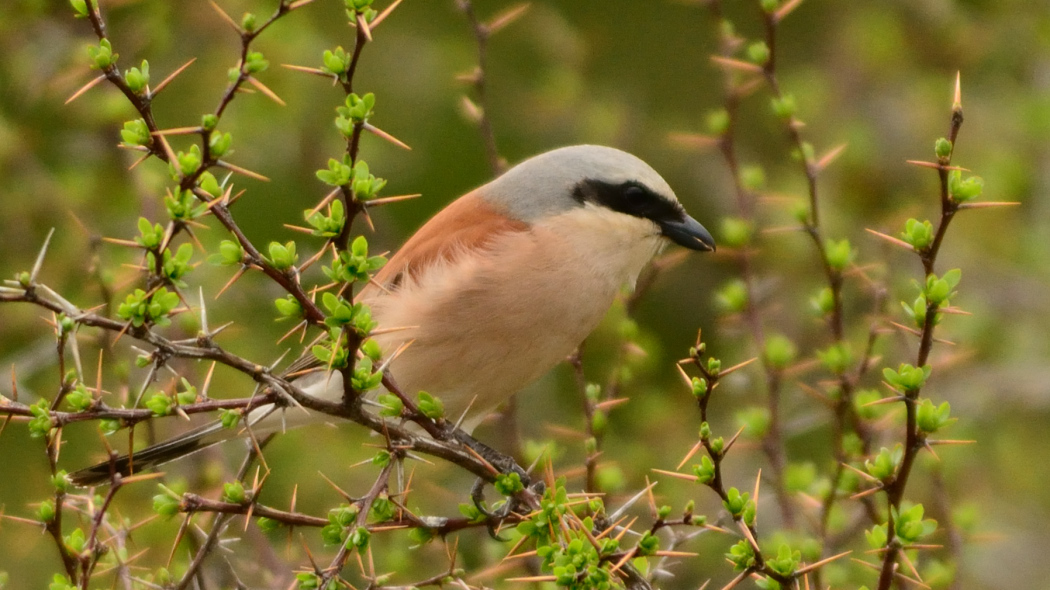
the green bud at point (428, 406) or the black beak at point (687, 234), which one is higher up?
the green bud at point (428, 406)

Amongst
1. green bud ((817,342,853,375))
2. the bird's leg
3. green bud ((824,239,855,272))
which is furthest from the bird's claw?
green bud ((824,239,855,272))

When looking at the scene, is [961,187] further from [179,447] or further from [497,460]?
[179,447]

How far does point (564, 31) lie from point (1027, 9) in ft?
8.84

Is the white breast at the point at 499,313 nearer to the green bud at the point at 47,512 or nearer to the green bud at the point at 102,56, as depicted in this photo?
the green bud at the point at 47,512

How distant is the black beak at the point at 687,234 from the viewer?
3607 mm

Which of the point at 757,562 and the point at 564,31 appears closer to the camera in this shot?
the point at 757,562

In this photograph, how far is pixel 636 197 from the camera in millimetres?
3648

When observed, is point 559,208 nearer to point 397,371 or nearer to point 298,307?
point 397,371

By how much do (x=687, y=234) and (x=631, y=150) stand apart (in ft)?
10.7

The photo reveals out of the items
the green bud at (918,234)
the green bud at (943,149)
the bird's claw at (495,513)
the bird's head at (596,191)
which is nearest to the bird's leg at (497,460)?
the bird's claw at (495,513)

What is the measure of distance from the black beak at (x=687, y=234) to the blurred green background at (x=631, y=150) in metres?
1.12

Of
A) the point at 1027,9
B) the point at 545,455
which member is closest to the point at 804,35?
the point at 1027,9

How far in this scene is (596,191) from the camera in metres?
3.69

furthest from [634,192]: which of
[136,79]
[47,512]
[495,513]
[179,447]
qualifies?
[47,512]
